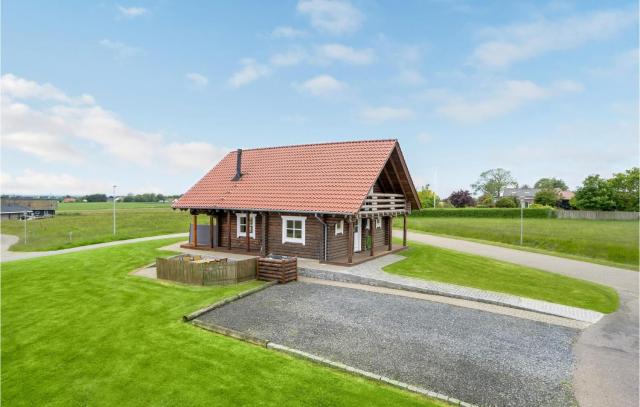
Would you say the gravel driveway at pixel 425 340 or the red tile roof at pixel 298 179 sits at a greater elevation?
the red tile roof at pixel 298 179

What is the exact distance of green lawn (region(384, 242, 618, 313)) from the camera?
14297 mm

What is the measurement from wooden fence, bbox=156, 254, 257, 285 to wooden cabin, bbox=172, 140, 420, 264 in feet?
13.5

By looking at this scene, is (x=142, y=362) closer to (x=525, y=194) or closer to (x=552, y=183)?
(x=525, y=194)

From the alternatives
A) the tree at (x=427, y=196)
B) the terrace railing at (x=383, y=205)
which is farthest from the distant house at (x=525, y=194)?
the terrace railing at (x=383, y=205)

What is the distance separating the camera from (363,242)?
21844 millimetres

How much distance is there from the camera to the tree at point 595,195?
6194 centimetres

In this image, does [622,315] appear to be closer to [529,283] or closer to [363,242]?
[529,283]

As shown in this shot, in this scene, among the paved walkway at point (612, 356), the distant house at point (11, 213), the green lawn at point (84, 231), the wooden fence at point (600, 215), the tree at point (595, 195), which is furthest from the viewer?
the distant house at point (11, 213)

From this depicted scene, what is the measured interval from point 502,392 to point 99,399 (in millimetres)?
8249

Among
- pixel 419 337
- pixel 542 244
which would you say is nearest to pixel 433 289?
pixel 419 337

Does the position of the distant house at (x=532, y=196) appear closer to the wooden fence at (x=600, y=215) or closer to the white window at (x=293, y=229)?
the wooden fence at (x=600, y=215)

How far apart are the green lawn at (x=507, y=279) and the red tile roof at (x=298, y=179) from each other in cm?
467

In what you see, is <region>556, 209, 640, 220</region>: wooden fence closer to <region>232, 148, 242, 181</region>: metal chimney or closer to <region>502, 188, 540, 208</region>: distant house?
<region>502, 188, 540, 208</region>: distant house

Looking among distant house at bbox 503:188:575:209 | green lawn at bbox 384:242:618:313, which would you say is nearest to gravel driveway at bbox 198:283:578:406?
green lawn at bbox 384:242:618:313
